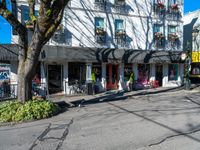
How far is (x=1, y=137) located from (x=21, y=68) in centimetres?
387

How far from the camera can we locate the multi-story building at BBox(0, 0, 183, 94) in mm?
16203

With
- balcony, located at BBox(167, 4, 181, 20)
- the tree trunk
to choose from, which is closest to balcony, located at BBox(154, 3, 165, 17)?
balcony, located at BBox(167, 4, 181, 20)

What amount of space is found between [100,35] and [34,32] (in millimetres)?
8688

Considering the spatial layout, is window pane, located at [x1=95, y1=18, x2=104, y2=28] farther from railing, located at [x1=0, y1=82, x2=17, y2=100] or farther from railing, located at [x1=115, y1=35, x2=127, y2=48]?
railing, located at [x1=0, y1=82, x2=17, y2=100]

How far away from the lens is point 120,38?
18094mm

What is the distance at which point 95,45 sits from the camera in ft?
56.9

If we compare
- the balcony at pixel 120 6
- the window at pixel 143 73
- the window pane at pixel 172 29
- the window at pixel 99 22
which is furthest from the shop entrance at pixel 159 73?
the window at pixel 99 22

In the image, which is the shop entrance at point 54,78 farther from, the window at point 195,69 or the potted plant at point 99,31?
the window at point 195,69

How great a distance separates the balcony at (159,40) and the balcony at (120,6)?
3728mm

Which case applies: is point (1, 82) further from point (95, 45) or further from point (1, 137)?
point (1, 137)

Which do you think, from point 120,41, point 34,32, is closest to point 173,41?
point 120,41

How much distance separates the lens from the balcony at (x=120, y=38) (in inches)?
709

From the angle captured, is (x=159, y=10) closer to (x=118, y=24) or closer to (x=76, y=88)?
(x=118, y=24)

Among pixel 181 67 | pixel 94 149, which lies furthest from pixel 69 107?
pixel 181 67
